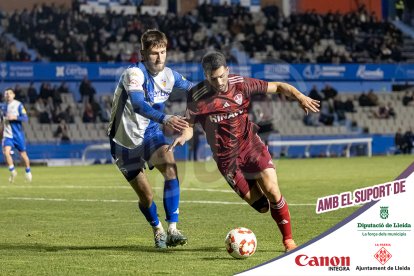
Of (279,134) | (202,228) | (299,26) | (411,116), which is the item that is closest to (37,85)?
(279,134)

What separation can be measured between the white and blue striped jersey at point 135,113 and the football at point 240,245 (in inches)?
A: 79.2

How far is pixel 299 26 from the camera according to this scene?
4625cm

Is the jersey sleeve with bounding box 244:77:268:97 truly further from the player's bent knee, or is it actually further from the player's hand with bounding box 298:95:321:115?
the player's bent knee

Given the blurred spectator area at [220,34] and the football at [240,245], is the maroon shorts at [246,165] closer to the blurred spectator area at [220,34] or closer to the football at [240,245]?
the football at [240,245]

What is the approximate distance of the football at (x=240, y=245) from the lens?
937 centimetres

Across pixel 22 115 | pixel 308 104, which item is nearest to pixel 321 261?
pixel 308 104

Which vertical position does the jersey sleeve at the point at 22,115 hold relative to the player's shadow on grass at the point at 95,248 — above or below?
below

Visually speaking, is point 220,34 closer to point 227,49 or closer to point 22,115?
point 227,49

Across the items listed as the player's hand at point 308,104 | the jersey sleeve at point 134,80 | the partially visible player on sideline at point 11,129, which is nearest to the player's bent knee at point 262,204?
the player's hand at point 308,104

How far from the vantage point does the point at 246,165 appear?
10242 mm

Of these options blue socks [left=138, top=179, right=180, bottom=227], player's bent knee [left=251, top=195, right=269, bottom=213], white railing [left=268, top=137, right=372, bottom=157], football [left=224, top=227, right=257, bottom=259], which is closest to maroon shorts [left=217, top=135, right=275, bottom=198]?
player's bent knee [left=251, top=195, right=269, bottom=213]

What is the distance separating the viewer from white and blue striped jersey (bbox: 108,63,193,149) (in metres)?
10.8

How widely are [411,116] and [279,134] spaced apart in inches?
320

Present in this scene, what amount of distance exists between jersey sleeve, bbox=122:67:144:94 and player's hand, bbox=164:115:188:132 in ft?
2.18
